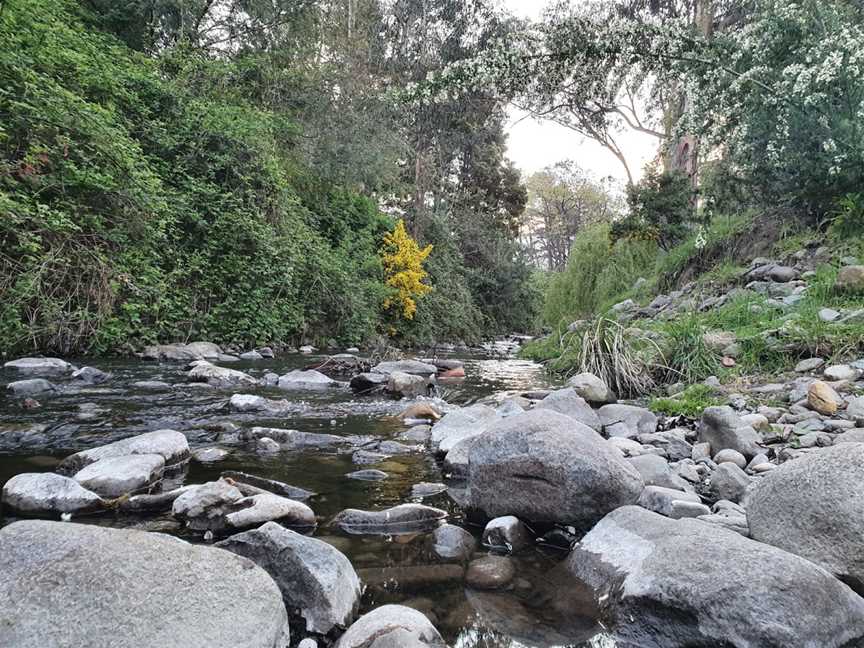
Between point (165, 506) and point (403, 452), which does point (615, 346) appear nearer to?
point (403, 452)

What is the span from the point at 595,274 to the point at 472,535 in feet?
41.1

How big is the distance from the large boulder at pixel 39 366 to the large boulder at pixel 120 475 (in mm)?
3932

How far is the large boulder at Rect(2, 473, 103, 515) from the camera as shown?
2.20 meters

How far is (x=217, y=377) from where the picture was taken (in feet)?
20.3

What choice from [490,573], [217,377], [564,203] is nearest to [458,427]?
[490,573]

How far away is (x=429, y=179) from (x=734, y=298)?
16.8 meters

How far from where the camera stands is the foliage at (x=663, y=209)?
11859 millimetres

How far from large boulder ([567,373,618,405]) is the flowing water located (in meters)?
0.88

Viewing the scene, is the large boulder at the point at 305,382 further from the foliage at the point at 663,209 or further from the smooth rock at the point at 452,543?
the foliage at the point at 663,209

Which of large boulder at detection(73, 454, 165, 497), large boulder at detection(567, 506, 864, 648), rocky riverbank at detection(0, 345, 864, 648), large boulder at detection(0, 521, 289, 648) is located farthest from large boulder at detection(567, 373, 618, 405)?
large boulder at detection(0, 521, 289, 648)

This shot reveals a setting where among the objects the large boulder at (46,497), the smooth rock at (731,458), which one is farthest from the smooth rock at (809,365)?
the large boulder at (46,497)

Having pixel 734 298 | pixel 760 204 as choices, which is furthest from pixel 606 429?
pixel 760 204

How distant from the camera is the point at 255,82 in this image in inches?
586

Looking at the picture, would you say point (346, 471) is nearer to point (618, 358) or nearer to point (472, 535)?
point (472, 535)
